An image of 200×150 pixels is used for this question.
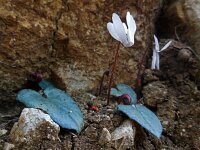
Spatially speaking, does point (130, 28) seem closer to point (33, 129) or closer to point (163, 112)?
point (163, 112)

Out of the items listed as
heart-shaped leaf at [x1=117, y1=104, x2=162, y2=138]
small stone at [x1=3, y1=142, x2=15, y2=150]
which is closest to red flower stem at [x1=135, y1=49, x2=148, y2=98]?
heart-shaped leaf at [x1=117, y1=104, x2=162, y2=138]

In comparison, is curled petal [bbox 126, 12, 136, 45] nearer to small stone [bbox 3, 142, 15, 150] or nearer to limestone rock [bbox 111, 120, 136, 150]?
limestone rock [bbox 111, 120, 136, 150]

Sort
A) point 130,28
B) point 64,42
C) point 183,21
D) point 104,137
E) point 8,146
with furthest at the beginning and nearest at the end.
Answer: point 183,21
point 64,42
point 130,28
point 104,137
point 8,146

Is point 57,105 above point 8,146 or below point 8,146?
above

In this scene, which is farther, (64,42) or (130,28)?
(64,42)

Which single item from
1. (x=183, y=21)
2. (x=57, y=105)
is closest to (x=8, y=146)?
(x=57, y=105)

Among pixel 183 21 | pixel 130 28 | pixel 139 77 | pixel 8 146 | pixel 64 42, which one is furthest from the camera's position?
pixel 183 21

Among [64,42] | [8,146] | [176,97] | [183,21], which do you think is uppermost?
[183,21]

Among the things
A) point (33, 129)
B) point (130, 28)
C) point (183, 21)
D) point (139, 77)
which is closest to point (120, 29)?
point (130, 28)
